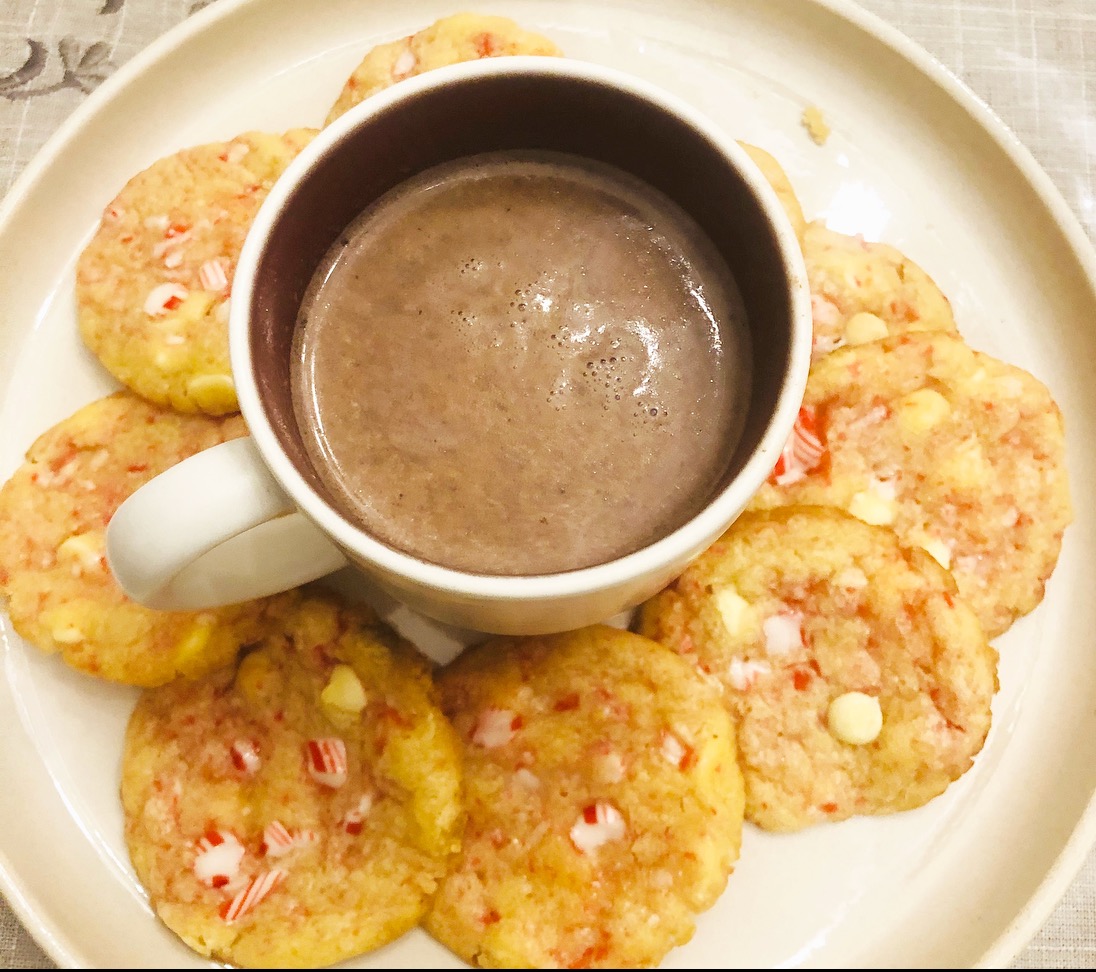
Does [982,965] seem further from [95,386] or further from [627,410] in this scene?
[95,386]

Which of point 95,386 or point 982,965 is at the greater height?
point 95,386

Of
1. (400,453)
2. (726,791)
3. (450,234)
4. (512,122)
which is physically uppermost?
(512,122)

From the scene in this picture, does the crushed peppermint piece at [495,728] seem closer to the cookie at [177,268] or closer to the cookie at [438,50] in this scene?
the cookie at [177,268]

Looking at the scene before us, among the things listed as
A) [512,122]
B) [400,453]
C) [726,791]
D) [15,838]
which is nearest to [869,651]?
[726,791]

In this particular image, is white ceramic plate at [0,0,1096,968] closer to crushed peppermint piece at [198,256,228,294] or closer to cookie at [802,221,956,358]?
cookie at [802,221,956,358]

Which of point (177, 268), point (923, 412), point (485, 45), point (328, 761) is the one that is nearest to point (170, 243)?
point (177, 268)

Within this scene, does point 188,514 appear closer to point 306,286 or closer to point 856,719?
point 306,286

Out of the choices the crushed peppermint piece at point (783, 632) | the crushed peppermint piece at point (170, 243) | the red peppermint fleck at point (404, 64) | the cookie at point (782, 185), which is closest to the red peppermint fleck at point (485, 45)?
the red peppermint fleck at point (404, 64)
